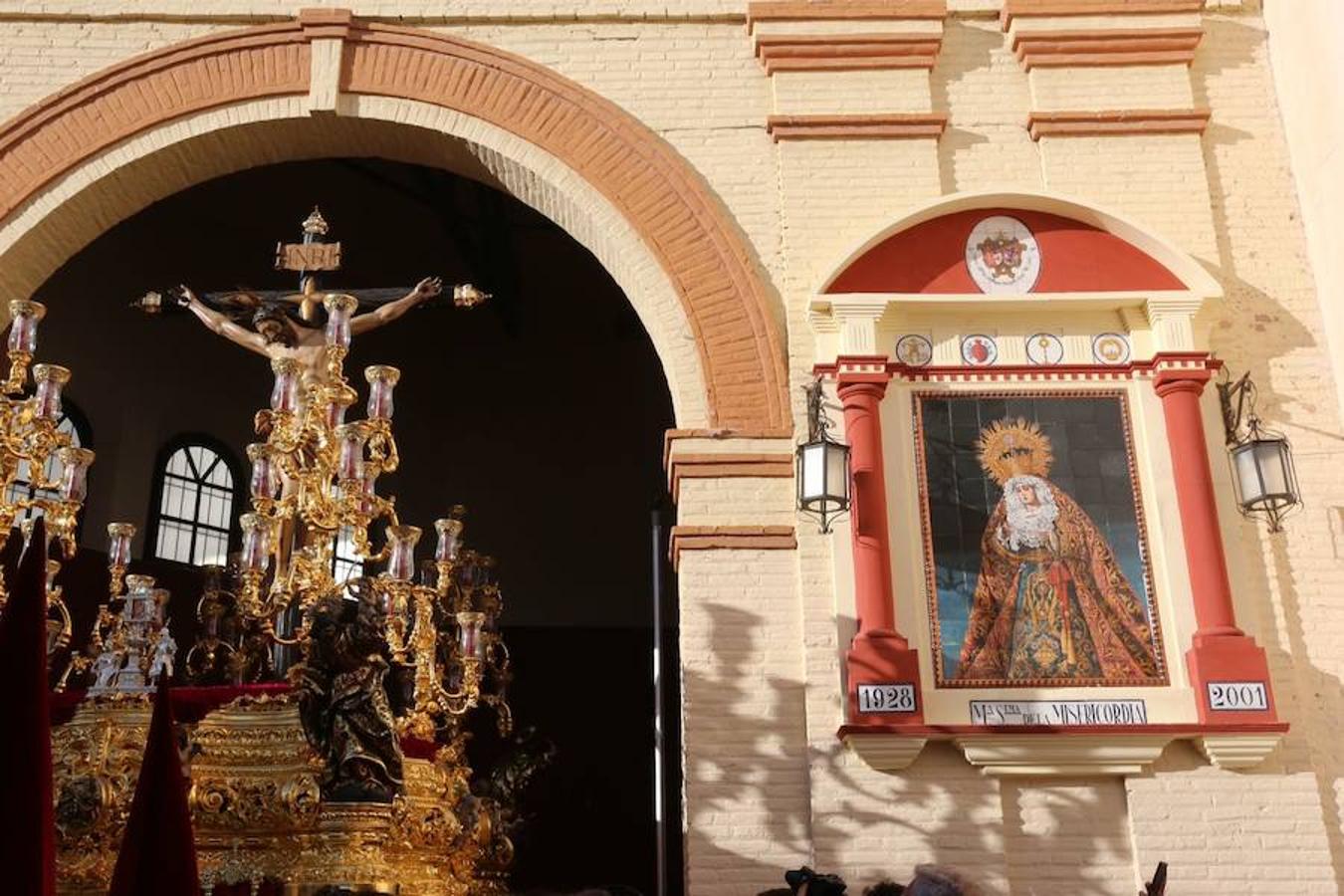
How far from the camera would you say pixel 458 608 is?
1046cm

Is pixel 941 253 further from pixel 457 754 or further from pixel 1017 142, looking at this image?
pixel 457 754

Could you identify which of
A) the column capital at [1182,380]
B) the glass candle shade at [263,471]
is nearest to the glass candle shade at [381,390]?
the glass candle shade at [263,471]

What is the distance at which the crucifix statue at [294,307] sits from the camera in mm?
9484

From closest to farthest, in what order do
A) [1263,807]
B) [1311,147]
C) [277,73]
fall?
[1263,807], [1311,147], [277,73]

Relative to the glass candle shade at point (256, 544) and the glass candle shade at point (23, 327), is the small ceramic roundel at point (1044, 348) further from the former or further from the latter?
the glass candle shade at point (23, 327)

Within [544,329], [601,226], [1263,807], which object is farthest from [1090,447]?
[544,329]

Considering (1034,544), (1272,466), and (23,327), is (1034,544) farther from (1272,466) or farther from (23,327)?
(23,327)

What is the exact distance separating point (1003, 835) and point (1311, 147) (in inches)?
190

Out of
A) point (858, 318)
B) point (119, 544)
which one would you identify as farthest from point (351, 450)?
point (858, 318)

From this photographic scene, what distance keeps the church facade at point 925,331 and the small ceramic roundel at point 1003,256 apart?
0.09ft

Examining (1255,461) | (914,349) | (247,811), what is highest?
(914,349)

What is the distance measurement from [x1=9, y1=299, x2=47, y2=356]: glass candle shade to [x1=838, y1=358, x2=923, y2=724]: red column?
445 centimetres

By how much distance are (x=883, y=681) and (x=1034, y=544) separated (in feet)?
4.19

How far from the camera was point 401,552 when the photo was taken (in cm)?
760
